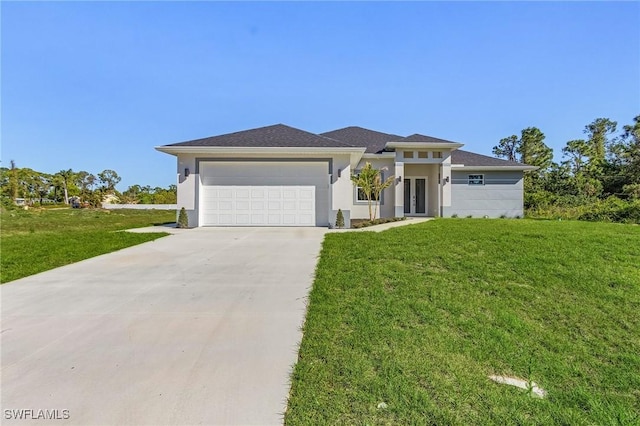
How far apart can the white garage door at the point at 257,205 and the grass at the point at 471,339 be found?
7.19 metres

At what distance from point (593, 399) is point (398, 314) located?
175 centimetres

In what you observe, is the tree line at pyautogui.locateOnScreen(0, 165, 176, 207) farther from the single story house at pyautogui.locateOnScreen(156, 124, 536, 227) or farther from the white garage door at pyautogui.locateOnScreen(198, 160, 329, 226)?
the white garage door at pyautogui.locateOnScreen(198, 160, 329, 226)

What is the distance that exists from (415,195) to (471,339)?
14223 millimetres

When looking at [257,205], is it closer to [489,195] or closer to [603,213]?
[489,195]

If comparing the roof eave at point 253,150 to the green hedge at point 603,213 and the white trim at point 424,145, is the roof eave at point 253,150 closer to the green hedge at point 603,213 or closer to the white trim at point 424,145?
the white trim at point 424,145

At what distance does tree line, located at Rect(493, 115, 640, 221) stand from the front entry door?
7167 millimetres

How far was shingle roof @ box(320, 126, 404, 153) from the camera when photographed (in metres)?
17.3

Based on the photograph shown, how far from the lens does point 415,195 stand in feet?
54.8

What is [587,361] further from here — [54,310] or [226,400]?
[54,310]

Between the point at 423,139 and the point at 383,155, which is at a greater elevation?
the point at 423,139

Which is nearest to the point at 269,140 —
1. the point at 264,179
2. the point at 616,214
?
the point at 264,179

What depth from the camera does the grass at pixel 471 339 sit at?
7.14 feet

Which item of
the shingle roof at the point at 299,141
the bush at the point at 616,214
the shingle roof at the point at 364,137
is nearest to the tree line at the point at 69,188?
the shingle roof at the point at 364,137

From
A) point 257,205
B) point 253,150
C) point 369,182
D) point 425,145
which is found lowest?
point 257,205
